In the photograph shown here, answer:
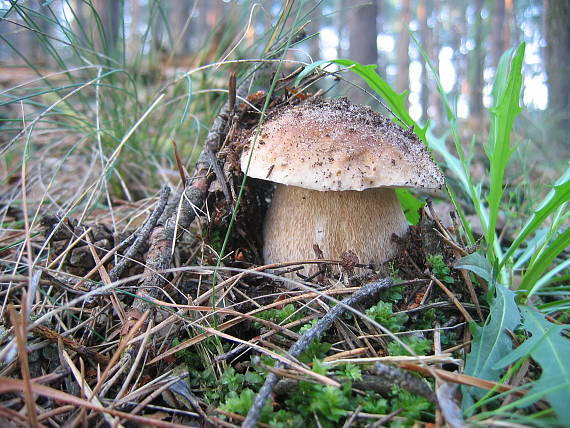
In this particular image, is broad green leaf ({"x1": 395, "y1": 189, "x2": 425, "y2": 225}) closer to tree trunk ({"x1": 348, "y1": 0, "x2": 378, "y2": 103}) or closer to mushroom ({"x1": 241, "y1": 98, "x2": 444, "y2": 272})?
mushroom ({"x1": 241, "y1": 98, "x2": 444, "y2": 272})

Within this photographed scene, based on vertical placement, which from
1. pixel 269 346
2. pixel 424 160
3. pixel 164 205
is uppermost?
pixel 424 160

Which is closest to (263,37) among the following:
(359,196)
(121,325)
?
(359,196)

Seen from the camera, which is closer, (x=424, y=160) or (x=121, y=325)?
(x=121, y=325)

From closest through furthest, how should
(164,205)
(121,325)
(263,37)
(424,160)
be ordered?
(121,325), (424,160), (164,205), (263,37)

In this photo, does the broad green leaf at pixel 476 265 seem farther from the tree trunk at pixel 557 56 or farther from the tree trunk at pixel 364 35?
the tree trunk at pixel 364 35

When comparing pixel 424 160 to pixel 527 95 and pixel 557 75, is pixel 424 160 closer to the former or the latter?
pixel 527 95

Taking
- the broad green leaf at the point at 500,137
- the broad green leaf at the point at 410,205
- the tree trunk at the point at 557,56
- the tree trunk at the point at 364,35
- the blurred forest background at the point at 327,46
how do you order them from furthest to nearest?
the tree trunk at the point at 364,35, the tree trunk at the point at 557,56, the blurred forest background at the point at 327,46, the broad green leaf at the point at 410,205, the broad green leaf at the point at 500,137

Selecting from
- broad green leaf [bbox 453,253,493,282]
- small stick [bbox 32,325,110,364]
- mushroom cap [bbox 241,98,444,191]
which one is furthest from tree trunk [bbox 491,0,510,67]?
small stick [bbox 32,325,110,364]

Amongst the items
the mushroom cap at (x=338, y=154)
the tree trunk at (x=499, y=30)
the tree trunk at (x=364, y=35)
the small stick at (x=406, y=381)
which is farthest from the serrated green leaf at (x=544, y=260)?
the tree trunk at (x=499, y=30)
